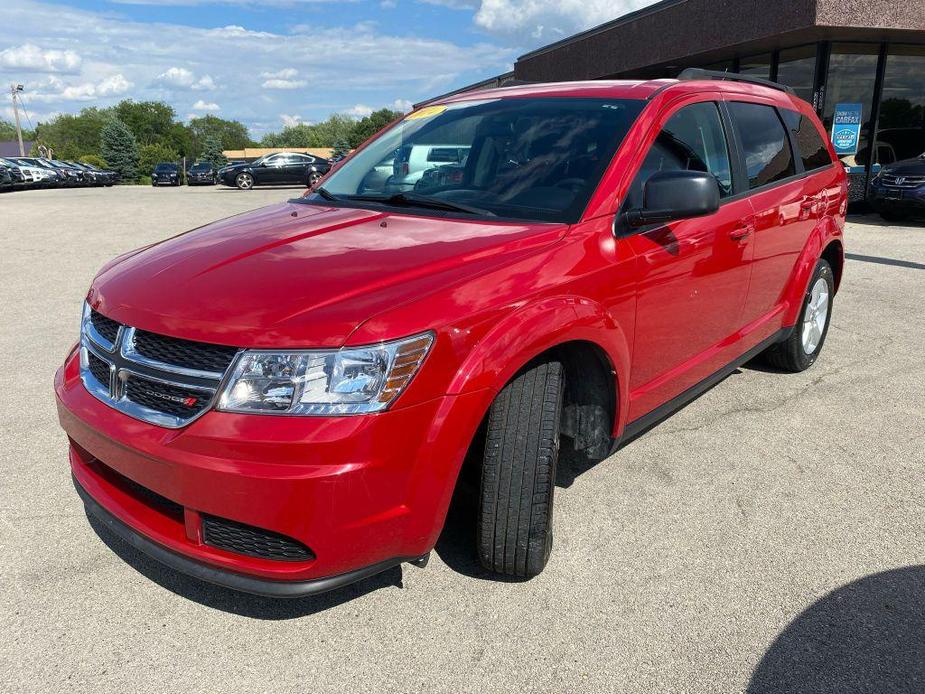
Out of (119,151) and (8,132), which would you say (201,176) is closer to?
(119,151)

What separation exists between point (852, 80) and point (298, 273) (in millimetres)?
16898

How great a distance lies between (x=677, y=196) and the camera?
273 centimetres

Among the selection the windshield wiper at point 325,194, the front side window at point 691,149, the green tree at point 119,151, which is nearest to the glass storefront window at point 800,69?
the front side window at point 691,149

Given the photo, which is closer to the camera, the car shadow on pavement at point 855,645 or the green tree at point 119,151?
the car shadow on pavement at point 855,645

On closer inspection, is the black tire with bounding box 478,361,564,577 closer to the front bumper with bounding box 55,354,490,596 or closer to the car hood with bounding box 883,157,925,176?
the front bumper with bounding box 55,354,490,596

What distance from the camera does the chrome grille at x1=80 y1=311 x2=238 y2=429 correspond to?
6.88 feet

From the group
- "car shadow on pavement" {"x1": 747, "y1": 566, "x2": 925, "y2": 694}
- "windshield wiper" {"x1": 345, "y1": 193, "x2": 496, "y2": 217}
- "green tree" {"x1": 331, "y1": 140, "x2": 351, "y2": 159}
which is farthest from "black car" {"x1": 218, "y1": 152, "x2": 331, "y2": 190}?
"car shadow on pavement" {"x1": 747, "y1": 566, "x2": 925, "y2": 694}

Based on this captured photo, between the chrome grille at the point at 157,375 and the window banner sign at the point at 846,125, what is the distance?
54.3 ft

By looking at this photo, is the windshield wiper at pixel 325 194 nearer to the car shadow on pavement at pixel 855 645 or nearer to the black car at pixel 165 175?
the car shadow on pavement at pixel 855 645

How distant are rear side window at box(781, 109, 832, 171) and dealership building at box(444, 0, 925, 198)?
1039 cm

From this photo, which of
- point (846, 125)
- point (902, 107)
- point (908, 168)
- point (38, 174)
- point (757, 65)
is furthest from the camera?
point (38, 174)

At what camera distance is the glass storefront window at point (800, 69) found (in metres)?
15.4

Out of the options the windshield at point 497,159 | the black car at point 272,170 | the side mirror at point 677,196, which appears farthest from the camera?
the black car at point 272,170

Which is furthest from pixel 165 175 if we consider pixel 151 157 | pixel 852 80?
pixel 151 157
